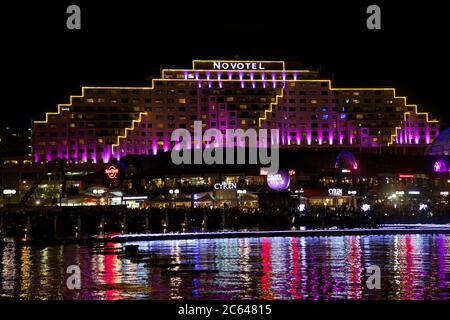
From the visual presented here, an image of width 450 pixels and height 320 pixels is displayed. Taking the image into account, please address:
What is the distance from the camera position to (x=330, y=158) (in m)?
107

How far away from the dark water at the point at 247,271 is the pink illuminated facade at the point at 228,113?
219 feet

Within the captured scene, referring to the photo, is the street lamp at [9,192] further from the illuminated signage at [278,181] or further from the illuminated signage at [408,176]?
the illuminated signage at [408,176]

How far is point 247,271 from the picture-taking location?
44.4 meters

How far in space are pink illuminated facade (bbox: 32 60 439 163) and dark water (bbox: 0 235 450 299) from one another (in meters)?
66.7

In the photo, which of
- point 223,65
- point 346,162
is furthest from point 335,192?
point 223,65

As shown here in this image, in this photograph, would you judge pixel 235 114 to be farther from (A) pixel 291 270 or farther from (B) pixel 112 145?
(A) pixel 291 270

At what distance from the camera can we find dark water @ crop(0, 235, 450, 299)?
3638 centimetres

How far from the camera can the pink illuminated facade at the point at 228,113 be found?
130m

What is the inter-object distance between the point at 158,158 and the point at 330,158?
21.0 m

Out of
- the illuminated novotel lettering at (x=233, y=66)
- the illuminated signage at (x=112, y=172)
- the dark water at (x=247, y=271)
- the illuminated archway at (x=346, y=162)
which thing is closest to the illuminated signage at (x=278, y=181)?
the illuminated archway at (x=346, y=162)

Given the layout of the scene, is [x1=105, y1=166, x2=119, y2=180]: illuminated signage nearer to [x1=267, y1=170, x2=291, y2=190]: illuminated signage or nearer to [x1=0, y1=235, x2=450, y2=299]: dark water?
[x1=267, y1=170, x2=291, y2=190]: illuminated signage

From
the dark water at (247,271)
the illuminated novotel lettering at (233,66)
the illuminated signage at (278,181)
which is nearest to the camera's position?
the dark water at (247,271)

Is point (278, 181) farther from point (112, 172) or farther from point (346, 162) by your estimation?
point (112, 172)
